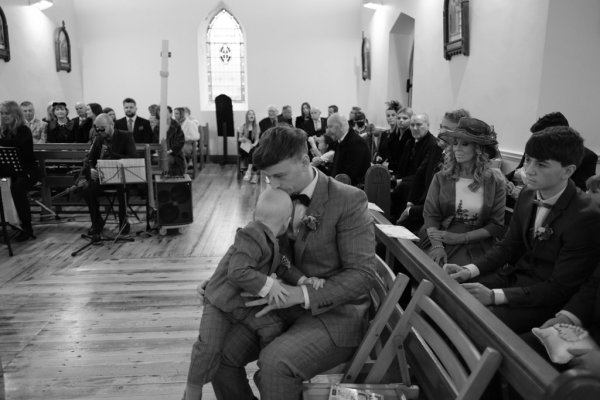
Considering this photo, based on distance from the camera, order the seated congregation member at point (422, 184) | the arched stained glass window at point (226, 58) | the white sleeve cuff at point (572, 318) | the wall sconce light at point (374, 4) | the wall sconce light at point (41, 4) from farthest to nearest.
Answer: the arched stained glass window at point (226, 58) < the wall sconce light at point (374, 4) < the wall sconce light at point (41, 4) < the seated congregation member at point (422, 184) < the white sleeve cuff at point (572, 318)

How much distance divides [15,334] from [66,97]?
9304 mm

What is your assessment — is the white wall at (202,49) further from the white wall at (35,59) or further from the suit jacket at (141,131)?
the suit jacket at (141,131)

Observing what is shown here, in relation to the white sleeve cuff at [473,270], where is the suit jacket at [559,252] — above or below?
above

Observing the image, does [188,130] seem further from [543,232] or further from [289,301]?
[543,232]

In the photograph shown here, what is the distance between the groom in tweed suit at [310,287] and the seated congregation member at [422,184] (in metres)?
1.73

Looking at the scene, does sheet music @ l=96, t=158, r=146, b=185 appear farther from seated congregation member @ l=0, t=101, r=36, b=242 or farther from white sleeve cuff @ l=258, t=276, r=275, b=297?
white sleeve cuff @ l=258, t=276, r=275, b=297

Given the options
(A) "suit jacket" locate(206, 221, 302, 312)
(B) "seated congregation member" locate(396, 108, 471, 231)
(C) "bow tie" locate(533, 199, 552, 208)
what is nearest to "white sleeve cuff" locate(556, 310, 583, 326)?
(C) "bow tie" locate(533, 199, 552, 208)

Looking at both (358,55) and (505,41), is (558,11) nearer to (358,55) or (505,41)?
(505,41)

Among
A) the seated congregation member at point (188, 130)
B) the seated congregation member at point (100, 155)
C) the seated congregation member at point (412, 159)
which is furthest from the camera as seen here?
the seated congregation member at point (188, 130)

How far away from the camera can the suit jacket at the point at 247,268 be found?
1759 millimetres

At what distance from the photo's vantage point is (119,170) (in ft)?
17.7

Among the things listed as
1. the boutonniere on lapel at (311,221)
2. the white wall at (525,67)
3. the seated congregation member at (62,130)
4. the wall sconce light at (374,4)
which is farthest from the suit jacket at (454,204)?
the wall sconce light at (374,4)

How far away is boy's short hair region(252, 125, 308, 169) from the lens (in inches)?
70.7

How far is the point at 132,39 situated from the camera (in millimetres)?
12305
